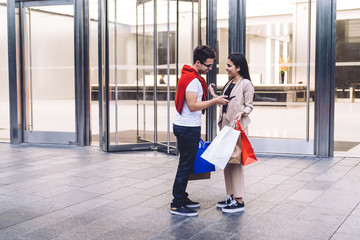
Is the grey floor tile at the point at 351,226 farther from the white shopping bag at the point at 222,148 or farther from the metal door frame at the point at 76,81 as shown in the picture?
the metal door frame at the point at 76,81

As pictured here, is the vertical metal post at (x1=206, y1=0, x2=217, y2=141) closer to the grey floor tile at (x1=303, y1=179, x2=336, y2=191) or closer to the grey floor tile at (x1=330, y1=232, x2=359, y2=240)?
the grey floor tile at (x1=303, y1=179, x2=336, y2=191)

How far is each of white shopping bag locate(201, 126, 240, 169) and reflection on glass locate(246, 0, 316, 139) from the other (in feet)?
13.3

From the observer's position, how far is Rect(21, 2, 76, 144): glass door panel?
938cm

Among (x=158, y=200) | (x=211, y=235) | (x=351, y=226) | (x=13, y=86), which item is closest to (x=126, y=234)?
(x=211, y=235)

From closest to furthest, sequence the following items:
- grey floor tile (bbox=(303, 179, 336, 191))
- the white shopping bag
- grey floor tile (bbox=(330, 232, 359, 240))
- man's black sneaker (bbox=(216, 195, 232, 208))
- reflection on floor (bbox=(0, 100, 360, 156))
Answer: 1. grey floor tile (bbox=(330, 232, 359, 240))
2. the white shopping bag
3. man's black sneaker (bbox=(216, 195, 232, 208))
4. grey floor tile (bbox=(303, 179, 336, 191))
5. reflection on floor (bbox=(0, 100, 360, 156))

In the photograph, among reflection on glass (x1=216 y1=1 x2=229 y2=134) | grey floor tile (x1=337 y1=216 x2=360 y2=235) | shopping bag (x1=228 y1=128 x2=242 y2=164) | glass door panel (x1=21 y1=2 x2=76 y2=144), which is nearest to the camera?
grey floor tile (x1=337 y1=216 x2=360 y2=235)

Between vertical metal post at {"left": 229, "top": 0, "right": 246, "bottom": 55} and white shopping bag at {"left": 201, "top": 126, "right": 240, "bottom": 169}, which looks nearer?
white shopping bag at {"left": 201, "top": 126, "right": 240, "bottom": 169}

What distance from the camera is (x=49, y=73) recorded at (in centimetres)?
950

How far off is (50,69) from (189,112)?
5.88 meters

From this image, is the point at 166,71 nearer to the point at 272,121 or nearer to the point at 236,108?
the point at 272,121

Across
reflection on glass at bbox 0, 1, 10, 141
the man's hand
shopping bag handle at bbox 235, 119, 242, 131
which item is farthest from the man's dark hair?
reflection on glass at bbox 0, 1, 10, 141

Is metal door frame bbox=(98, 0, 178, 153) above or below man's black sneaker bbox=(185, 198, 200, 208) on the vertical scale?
above

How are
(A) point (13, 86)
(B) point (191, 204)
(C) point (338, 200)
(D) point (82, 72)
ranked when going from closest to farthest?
(B) point (191, 204), (C) point (338, 200), (D) point (82, 72), (A) point (13, 86)

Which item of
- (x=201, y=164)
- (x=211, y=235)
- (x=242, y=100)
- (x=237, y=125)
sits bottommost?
(x=211, y=235)
